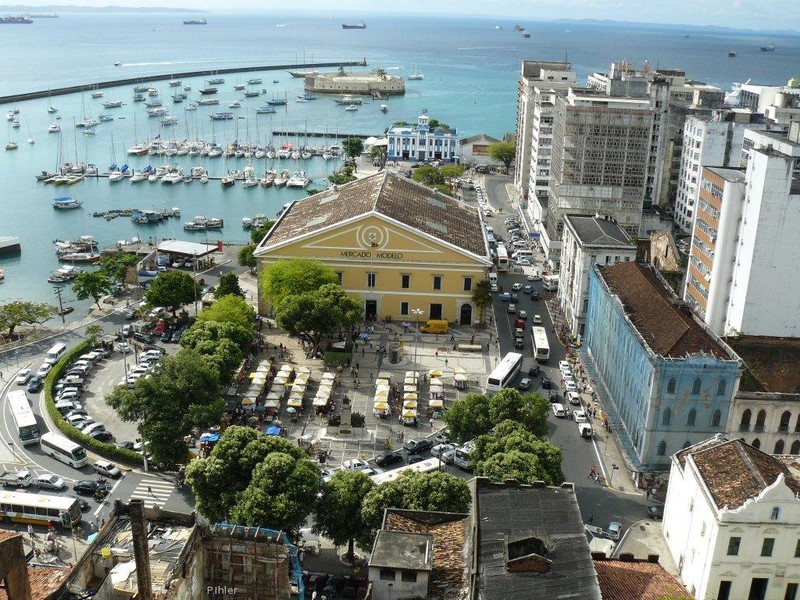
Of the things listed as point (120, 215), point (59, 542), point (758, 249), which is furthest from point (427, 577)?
point (120, 215)

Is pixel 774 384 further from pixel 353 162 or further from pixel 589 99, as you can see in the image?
pixel 353 162

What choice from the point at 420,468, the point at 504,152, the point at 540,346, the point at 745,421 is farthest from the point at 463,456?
the point at 504,152

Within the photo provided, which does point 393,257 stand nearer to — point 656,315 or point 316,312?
point 316,312

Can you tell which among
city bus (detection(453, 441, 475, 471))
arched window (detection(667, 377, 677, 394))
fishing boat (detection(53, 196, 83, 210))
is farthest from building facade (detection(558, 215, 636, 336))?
fishing boat (detection(53, 196, 83, 210))

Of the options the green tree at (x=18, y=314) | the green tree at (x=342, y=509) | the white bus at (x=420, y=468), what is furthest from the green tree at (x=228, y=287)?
the green tree at (x=342, y=509)

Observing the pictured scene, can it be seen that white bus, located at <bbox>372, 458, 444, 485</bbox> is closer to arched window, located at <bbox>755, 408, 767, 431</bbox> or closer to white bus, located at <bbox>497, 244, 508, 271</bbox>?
arched window, located at <bbox>755, 408, 767, 431</bbox>

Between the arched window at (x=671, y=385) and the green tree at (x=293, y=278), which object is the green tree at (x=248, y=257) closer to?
the green tree at (x=293, y=278)
